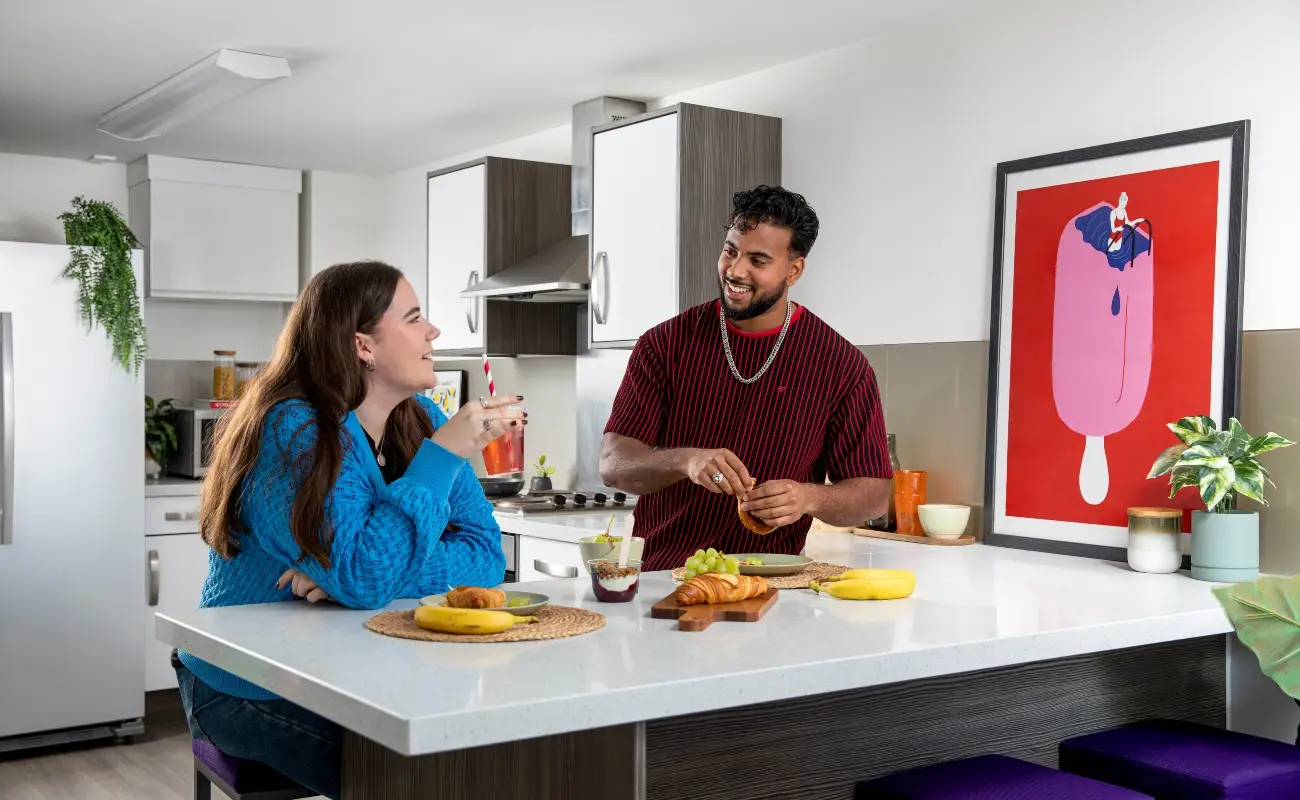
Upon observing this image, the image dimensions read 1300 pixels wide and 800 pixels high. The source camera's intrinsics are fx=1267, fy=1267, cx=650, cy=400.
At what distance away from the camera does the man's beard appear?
8.80ft

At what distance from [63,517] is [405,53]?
2.18 metres

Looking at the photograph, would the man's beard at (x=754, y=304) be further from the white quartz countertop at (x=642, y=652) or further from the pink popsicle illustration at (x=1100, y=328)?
the pink popsicle illustration at (x=1100, y=328)

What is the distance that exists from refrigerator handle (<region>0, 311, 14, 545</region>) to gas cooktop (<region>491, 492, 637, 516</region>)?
172cm

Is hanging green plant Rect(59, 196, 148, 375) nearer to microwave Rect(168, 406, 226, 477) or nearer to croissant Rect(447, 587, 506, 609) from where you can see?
microwave Rect(168, 406, 226, 477)

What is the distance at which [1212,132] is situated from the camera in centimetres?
273

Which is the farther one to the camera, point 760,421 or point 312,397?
point 760,421

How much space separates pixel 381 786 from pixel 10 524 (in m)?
3.10

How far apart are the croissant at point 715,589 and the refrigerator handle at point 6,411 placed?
132 inches

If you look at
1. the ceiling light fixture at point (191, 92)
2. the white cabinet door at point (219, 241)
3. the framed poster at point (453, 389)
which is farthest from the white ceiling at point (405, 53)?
Result: the framed poster at point (453, 389)

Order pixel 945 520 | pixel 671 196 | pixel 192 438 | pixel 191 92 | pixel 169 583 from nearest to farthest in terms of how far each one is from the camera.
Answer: pixel 945 520 → pixel 671 196 → pixel 191 92 → pixel 169 583 → pixel 192 438

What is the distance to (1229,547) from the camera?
2.52m

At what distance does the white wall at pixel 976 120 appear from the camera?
105 inches

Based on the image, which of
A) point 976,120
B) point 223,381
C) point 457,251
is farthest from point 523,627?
point 223,381

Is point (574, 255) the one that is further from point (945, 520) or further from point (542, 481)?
point (945, 520)
